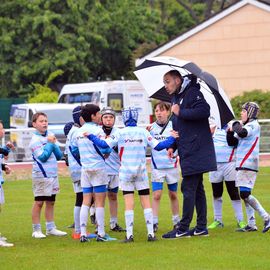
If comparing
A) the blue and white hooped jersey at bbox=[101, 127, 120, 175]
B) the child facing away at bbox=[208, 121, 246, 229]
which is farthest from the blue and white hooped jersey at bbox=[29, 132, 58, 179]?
the child facing away at bbox=[208, 121, 246, 229]

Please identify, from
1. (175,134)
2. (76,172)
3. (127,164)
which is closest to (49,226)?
(76,172)

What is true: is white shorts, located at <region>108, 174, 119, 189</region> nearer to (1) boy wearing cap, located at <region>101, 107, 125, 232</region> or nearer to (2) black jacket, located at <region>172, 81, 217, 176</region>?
(1) boy wearing cap, located at <region>101, 107, 125, 232</region>

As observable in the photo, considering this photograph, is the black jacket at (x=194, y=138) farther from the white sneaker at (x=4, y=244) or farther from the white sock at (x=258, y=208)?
the white sneaker at (x=4, y=244)

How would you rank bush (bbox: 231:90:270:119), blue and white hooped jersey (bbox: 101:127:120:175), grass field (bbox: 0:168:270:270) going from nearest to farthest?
grass field (bbox: 0:168:270:270) → blue and white hooped jersey (bbox: 101:127:120:175) → bush (bbox: 231:90:270:119)

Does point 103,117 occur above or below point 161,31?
below

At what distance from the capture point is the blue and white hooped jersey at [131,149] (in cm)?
1249

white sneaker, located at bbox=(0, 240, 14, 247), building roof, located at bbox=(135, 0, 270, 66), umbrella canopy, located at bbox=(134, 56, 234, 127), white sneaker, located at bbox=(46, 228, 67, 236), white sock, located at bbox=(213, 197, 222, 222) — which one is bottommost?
white sneaker, located at bbox=(46, 228, 67, 236)

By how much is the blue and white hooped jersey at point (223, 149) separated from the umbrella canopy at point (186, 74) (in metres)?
0.96

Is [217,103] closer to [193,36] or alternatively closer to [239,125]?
[239,125]

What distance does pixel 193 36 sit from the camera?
1679 inches

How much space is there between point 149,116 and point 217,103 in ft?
77.4

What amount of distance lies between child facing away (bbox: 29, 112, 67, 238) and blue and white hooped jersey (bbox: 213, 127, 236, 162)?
2.35 meters

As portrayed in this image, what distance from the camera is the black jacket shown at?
41.0 ft

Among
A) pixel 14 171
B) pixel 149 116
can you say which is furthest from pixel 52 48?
pixel 14 171
